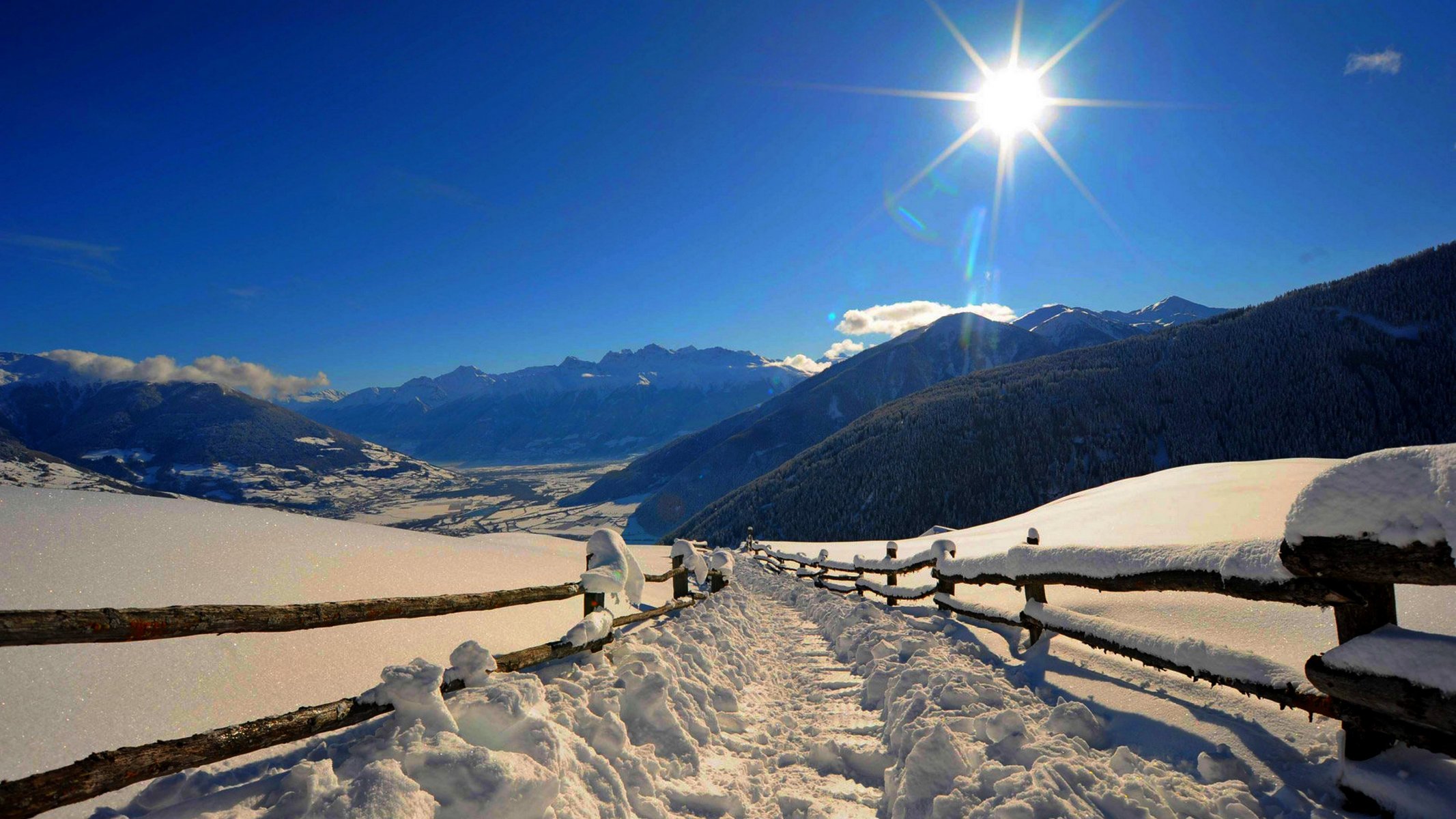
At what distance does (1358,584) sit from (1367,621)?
178 millimetres

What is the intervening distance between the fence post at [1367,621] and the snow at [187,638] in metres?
4.63

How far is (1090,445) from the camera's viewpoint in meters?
136

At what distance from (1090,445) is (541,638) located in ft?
527

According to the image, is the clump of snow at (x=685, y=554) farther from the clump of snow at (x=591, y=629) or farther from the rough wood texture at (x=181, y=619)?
the rough wood texture at (x=181, y=619)

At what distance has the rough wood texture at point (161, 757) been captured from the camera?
1.78m

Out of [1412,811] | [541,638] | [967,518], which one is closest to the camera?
[1412,811]

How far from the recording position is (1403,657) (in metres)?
2.23

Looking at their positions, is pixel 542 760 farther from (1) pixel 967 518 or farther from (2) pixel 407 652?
(1) pixel 967 518

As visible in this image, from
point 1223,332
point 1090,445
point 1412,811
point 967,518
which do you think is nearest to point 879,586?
point 1412,811

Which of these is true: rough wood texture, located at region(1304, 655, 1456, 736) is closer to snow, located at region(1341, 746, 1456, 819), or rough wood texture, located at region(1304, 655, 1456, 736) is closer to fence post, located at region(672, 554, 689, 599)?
snow, located at region(1341, 746, 1456, 819)

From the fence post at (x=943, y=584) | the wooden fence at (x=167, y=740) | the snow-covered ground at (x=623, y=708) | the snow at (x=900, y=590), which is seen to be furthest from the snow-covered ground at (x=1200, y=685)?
the wooden fence at (x=167, y=740)

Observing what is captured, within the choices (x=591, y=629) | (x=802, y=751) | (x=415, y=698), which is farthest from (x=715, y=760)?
(x=415, y=698)

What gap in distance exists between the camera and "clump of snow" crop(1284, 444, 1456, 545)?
2.06 m

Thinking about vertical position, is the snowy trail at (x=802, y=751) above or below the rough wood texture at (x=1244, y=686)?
below
